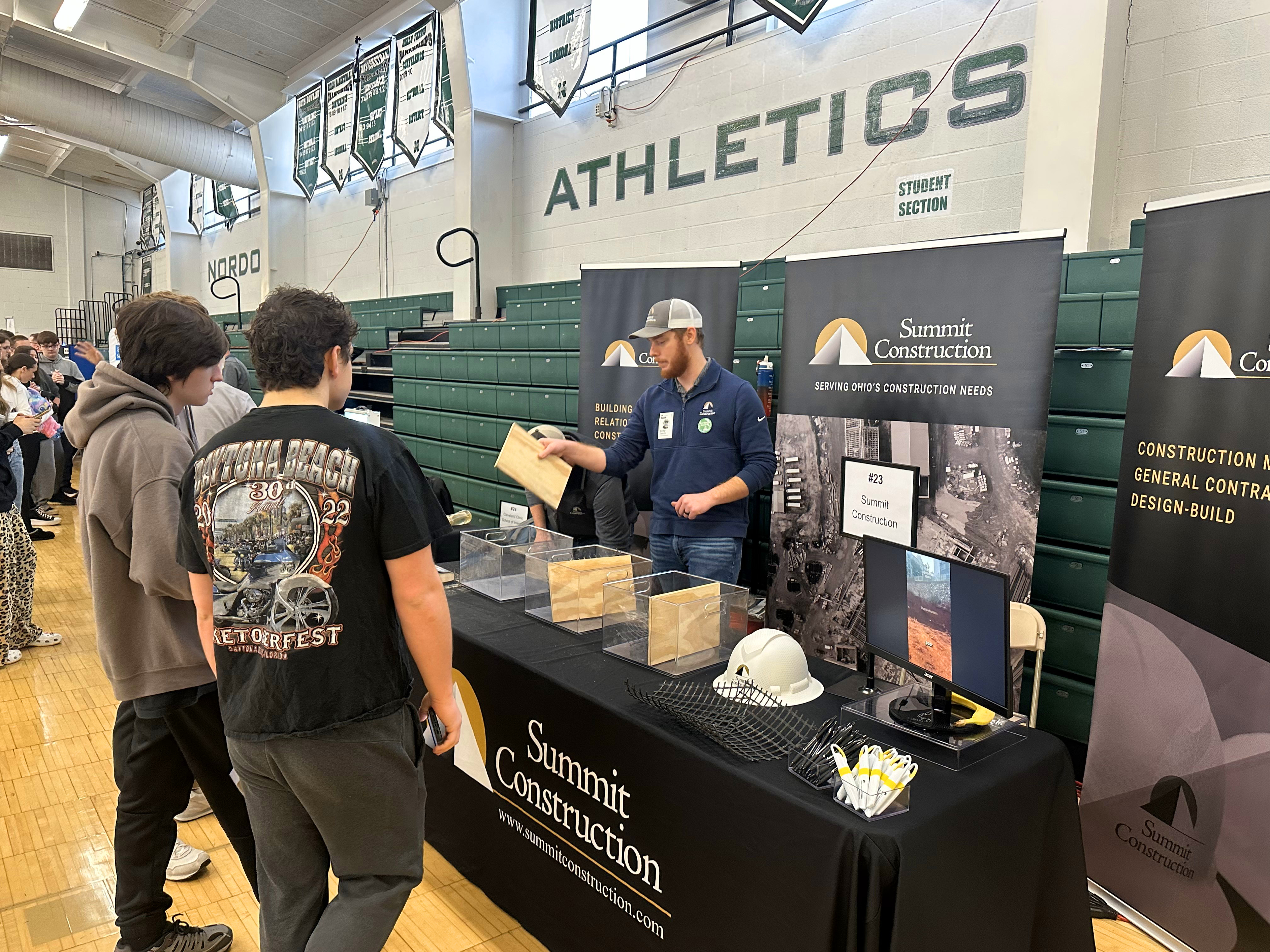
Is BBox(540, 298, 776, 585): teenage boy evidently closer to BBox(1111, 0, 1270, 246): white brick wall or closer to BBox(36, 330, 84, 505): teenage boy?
BBox(1111, 0, 1270, 246): white brick wall

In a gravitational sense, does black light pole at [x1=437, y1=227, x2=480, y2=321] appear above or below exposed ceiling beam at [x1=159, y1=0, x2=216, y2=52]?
below

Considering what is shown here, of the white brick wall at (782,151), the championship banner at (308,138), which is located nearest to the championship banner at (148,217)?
the championship banner at (308,138)

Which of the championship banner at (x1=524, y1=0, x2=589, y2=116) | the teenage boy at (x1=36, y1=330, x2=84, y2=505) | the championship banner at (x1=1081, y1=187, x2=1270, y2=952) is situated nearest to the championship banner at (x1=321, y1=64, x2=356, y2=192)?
the championship banner at (x1=524, y1=0, x2=589, y2=116)

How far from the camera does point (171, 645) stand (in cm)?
175

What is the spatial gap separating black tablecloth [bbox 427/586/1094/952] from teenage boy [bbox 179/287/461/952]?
1.37 feet

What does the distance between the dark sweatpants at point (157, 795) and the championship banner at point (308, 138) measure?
8317mm

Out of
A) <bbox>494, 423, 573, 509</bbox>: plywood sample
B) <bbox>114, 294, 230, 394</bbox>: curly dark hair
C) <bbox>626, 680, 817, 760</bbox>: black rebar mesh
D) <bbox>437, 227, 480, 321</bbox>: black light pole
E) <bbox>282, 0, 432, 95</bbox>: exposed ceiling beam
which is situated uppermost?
<bbox>282, 0, 432, 95</bbox>: exposed ceiling beam

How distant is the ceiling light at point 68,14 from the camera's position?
7.45 m

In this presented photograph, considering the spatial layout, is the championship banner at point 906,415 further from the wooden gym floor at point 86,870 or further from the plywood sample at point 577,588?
the wooden gym floor at point 86,870

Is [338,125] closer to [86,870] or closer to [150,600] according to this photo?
[86,870]

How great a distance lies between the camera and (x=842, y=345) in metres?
3.21

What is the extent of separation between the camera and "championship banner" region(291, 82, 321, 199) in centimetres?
877

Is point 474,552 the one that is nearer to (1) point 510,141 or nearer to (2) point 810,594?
(2) point 810,594

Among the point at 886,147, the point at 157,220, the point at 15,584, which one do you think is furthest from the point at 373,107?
the point at 157,220
